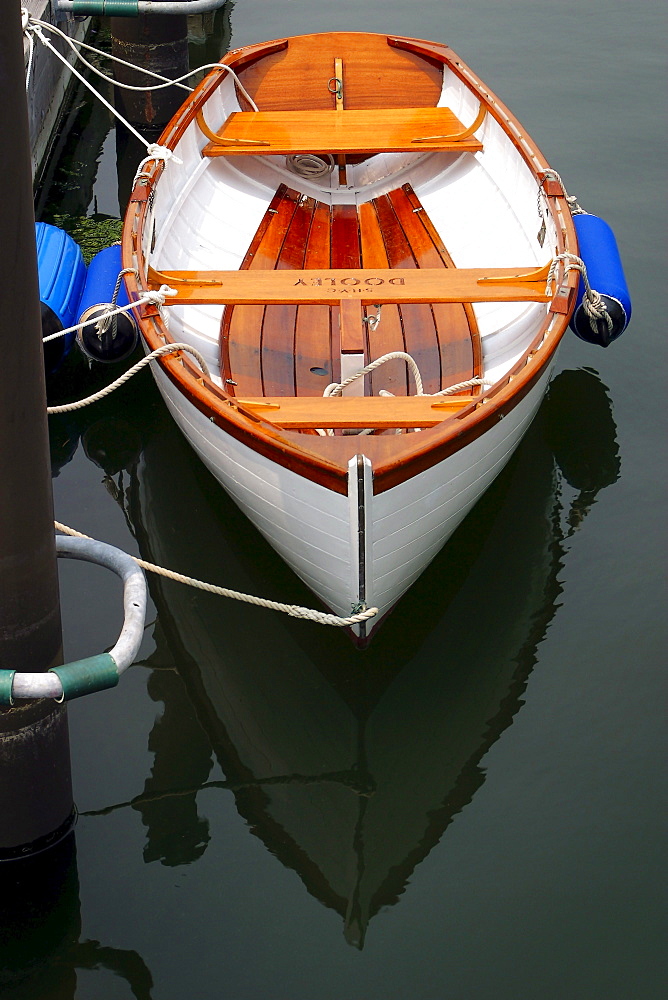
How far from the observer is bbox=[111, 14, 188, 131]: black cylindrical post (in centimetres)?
902

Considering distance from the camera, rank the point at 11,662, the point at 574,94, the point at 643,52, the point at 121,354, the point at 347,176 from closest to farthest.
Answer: the point at 11,662 → the point at 121,354 → the point at 347,176 → the point at 574,94 → the point at 643,52

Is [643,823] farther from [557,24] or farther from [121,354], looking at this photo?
[557,24]

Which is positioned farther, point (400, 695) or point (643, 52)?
point (643, 52)

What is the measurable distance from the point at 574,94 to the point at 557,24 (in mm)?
1872

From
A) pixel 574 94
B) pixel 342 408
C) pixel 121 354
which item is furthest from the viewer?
pixel 574 94

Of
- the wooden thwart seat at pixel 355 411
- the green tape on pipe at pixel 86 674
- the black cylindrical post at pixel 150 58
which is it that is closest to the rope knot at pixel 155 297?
the wooden thwart seat at pixel 355 411

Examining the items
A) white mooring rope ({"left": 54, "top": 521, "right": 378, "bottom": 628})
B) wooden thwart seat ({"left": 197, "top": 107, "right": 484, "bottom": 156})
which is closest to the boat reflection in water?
white mooring rope ({"left": 54, "top": 521, "right": 378, "bottom": 628})

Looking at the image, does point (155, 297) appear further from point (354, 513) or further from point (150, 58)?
point (150, 58)

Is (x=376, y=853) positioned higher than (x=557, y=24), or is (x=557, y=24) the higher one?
(x=557, y=24)

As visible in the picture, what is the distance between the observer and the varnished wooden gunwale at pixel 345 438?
4.07m

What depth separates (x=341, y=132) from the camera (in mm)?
6980

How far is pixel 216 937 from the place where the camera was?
12.3 feet

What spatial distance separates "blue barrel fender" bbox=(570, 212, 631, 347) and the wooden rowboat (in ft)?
1.04

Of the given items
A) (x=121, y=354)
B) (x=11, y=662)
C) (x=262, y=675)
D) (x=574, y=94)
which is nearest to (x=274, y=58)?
(x=121, y=354)
